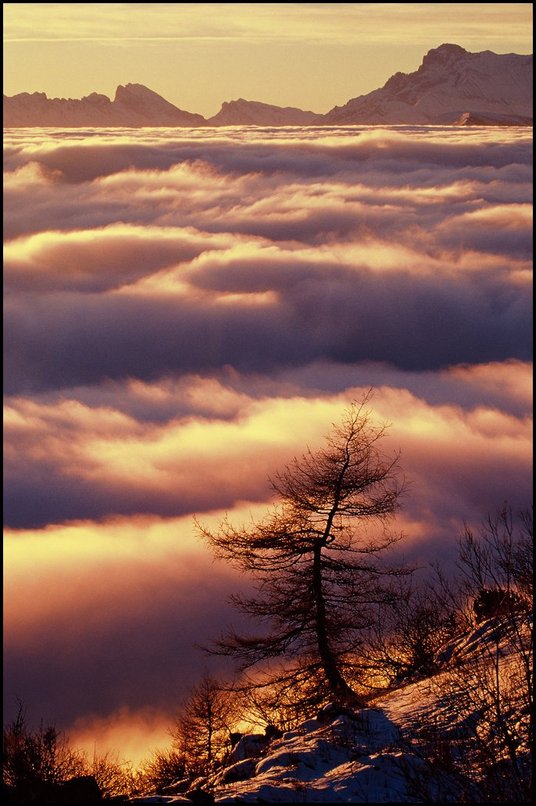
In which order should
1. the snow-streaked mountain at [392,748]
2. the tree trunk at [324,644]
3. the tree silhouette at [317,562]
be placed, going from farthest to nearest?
the tree silhouette at [317,562]
the tree trunk at [324,644]
the snow-streaked mountain at [392,748]

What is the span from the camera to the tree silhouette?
2480cm

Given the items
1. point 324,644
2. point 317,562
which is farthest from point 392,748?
point 317,562

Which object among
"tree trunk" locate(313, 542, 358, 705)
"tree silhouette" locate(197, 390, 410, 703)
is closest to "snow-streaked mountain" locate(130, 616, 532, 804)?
"tree trunk" locate(313, 542, 358, 705)

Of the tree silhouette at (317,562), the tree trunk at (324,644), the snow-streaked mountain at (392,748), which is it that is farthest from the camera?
the tree silhouette at (317,562)

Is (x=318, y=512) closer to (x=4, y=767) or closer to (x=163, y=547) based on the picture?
(x=4, y=767)

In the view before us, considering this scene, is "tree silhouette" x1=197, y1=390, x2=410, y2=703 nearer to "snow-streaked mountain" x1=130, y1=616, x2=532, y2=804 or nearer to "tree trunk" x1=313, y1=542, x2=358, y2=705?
"tree trunk" x1=313, y1=542, x2=358, y2=705

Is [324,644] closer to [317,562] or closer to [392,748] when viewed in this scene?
[317,562]

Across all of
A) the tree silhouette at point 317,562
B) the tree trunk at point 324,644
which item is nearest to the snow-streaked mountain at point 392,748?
the tree trunk at point 324,644

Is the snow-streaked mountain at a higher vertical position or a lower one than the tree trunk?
lower

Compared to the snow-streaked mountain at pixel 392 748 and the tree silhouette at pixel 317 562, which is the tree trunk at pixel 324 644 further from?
the snow-streaked mountain at pixel 392 748

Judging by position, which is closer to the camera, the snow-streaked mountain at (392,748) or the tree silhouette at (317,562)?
the snow-streaked mountain at (392,748)

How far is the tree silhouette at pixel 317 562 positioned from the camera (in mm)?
24797

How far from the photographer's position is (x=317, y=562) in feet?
81.7

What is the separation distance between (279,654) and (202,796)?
9054 mm
